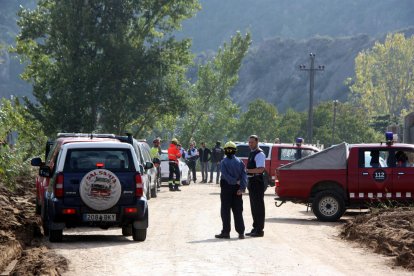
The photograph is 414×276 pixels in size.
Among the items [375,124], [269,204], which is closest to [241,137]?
[375,124]

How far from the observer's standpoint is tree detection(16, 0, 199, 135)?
163ft

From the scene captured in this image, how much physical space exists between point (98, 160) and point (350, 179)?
7.96m

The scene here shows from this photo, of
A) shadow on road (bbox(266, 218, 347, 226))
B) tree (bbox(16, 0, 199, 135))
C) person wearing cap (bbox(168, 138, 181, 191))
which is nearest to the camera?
shadow on road (bbox(266, 218, 347, 226))

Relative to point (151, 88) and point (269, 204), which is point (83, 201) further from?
point (151, 88)

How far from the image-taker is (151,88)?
5219cm

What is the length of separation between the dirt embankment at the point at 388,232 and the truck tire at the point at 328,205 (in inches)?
59.6

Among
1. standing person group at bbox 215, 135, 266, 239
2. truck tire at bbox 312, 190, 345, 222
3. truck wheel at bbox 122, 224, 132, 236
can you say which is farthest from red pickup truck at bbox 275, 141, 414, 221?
truck wheel at bbox 122, 224, 132, 236

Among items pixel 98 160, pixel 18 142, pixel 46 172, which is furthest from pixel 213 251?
pixel 18 142

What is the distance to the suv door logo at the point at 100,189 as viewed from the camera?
17375 mm

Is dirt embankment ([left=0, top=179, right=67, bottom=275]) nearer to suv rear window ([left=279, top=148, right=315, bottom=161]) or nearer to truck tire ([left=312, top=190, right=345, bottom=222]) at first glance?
truck tire ([left=312, top=190, right=345, bottom=222])

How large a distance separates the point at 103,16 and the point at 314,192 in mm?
29745

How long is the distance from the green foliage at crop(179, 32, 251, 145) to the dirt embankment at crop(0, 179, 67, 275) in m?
52.9

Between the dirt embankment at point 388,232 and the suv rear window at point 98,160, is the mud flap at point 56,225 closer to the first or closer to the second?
the suv rear window at point 98,160

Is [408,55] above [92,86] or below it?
A: above
